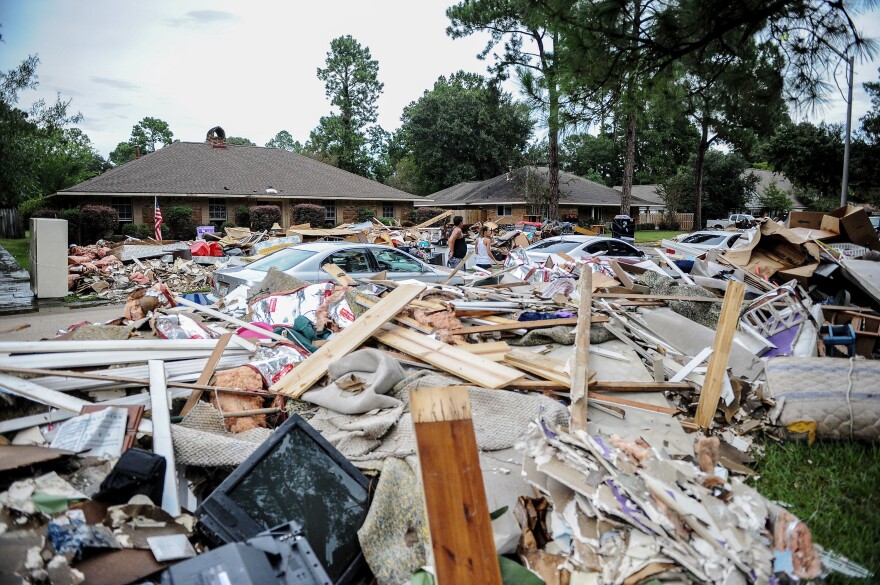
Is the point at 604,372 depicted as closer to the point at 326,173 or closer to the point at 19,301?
the point at 19,301

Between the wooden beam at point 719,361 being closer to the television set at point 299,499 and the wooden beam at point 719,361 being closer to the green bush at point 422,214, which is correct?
the television set at point 299,499

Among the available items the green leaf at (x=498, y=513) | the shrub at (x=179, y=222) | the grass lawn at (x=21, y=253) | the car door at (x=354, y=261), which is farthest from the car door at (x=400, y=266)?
the shrub at (x=179, y=222)

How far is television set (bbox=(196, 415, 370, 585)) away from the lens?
9.63ft

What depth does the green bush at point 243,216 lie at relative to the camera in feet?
95.3

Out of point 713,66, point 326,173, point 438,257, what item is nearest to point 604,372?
point 713,66

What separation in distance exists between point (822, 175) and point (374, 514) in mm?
32803

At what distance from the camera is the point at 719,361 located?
4.82 m

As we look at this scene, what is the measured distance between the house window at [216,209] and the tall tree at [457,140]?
25554mm

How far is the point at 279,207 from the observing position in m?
30.8

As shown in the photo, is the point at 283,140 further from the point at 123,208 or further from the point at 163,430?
the point at 163,430

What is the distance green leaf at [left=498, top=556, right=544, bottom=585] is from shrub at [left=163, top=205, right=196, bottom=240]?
91.4 ft

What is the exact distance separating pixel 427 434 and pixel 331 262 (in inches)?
285

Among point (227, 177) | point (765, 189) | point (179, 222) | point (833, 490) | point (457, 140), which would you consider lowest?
point (833, 490)

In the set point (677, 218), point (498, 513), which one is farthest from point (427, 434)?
point (677, 218)
